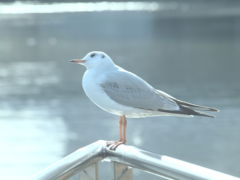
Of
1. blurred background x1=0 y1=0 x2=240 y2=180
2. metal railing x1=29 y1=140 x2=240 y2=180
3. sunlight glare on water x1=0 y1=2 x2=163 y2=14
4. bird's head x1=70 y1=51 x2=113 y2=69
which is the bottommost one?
sunlight glare on water x1=0 y1=2 x2=163 y2=14

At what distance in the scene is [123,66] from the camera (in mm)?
13508

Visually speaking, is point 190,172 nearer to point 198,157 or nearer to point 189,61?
point 198,157

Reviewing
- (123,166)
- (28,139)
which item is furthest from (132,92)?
(28,139)

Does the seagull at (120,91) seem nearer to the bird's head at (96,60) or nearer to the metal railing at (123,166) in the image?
the bird's head at (96,60)

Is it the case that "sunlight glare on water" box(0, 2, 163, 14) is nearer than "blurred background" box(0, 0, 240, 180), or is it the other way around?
"blurred background" box(0, 0, 240, 180)

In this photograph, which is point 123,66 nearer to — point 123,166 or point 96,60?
point 96,60

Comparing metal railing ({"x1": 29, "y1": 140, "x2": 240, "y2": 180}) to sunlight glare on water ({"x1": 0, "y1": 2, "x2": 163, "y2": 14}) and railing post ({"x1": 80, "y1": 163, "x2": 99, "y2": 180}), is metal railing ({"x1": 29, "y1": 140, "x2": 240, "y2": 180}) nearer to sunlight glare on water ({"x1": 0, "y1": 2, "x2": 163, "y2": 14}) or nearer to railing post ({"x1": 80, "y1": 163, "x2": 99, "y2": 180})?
railing post ({"x1": 80, "y1": 163, "x2": 99, "y2": 180})

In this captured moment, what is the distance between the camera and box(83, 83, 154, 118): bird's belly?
2254 millimetres

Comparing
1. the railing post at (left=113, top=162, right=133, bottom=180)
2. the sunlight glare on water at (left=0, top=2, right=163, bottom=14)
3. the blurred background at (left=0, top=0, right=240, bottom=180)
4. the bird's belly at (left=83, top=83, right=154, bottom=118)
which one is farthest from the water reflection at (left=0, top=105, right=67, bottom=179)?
the sunlight glare on water at (left=0, top=2, right=163, bottom=14)

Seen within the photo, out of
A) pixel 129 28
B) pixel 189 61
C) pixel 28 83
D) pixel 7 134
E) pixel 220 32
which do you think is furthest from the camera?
pixel 129 28

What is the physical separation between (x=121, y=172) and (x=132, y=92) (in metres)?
0.64

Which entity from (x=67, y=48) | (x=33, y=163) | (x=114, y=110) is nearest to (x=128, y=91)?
(x=114, y=110)

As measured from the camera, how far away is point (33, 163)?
6492 millimetres

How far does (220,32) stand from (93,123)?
1387 centimetres
